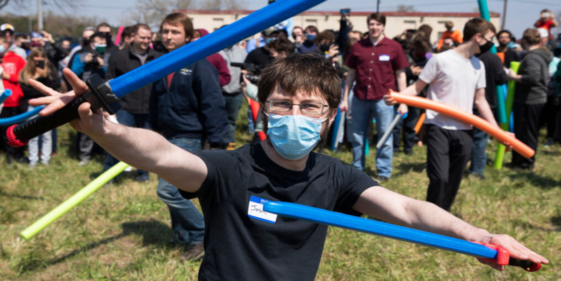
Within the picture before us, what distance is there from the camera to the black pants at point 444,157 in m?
5.07

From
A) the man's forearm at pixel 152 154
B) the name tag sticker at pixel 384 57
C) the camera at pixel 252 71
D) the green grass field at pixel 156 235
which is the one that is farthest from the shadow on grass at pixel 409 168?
the man's forearm at pixel 152 154

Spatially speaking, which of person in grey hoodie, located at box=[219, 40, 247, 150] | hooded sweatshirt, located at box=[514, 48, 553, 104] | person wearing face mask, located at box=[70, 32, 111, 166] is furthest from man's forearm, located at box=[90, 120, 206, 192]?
hooded sweatshirt, located at box=[514, 48, 553, 104]

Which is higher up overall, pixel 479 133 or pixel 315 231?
pixel 315 231

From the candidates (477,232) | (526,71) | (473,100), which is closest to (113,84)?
(477,232)

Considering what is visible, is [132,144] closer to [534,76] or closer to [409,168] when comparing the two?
[409,168]

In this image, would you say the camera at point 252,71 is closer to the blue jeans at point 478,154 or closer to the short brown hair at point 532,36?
the blue jeans at point 478,154

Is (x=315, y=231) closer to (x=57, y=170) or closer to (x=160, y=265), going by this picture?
(x=160, y=265)

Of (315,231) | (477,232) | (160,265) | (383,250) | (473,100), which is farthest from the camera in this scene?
(473,100)

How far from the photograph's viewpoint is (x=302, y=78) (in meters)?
2.12

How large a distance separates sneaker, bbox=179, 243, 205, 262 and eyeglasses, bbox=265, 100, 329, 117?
8.84 ft

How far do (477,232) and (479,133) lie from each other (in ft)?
20.1

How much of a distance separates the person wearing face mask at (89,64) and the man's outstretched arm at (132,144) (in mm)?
5821

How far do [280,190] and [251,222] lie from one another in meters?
0.19

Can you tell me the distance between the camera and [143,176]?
7.07m
